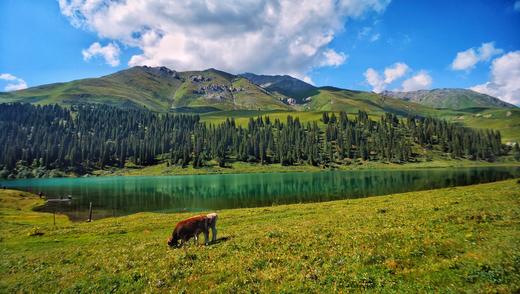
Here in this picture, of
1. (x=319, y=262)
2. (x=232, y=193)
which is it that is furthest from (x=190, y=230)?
(x=232, y=193)

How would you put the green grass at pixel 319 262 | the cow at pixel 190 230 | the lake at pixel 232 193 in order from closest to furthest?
the green grass at pixel 319 262 → the cow at pixel 190 230 → the lake at pixel 232 193

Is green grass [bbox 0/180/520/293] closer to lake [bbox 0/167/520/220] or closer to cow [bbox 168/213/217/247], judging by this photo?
cow [bbox 168/213/217/247]

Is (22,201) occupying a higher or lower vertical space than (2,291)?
lower

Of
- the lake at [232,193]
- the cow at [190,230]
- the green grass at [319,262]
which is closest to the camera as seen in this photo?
the green grass at [319,262]

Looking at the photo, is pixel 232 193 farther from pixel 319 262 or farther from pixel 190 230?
pixel 319 262

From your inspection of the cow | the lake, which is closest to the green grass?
the cow

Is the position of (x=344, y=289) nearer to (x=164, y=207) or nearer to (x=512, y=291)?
(x=512, y=291)

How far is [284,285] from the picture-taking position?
13367 mm

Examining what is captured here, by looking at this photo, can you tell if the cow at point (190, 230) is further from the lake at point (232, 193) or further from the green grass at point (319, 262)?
the lake at point (232, 193)

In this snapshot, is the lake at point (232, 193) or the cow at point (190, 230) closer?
the cow at point (190, 230)

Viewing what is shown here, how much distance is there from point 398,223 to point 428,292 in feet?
47.1

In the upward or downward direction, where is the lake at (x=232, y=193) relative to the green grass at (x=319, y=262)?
downward

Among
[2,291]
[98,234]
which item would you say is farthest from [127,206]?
[2,291]

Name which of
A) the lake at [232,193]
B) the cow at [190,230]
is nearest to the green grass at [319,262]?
the cow at [190,230]
